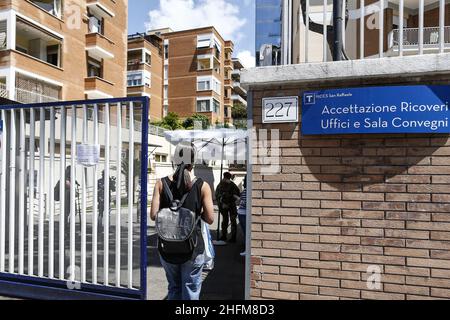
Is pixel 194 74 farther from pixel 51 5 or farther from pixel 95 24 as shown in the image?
pixel 51 5

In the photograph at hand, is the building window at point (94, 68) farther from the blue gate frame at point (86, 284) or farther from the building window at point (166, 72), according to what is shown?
the blue gate frame at point (86, 284)

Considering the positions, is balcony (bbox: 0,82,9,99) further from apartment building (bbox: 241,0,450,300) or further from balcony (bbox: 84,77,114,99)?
apartment building (bbox: 241,0,450,300)

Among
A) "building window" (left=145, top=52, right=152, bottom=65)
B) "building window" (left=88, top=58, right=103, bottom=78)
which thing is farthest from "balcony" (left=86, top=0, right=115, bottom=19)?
"building window" (left=145, top=52, right=152, bottom=65)

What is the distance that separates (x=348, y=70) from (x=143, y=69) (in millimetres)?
39133

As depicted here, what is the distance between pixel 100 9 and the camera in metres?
25.0

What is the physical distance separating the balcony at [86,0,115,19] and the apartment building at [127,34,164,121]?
40.9 feet

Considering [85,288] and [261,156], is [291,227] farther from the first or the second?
[85,288]

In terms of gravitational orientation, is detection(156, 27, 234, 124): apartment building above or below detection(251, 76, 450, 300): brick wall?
above

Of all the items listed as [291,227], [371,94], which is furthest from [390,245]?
[371,94]

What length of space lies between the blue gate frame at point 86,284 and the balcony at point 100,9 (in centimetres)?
2338

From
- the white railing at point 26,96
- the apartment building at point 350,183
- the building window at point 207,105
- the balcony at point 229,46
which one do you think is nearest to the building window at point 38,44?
the white railing at point 26,96

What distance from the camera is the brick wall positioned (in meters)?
2.88

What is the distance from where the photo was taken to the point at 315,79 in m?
3.10

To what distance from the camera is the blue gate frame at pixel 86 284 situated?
3.61 meters
